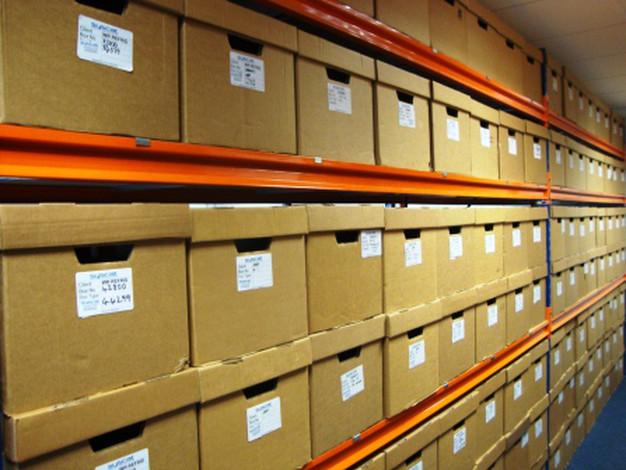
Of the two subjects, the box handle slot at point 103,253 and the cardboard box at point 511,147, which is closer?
the box handle slot at point 103,253

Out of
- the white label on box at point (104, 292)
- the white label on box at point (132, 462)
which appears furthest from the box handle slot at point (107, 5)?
the white label on box at point (132, 462)

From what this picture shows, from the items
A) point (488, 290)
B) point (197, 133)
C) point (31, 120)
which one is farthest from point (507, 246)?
point (31, 120)

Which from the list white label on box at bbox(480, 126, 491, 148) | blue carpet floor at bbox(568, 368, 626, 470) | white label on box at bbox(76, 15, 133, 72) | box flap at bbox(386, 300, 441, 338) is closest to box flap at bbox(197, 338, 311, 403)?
box flap at bbox(386, 300, 441, 338)

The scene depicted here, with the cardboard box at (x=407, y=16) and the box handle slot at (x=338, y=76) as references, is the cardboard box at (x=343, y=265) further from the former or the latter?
the cardboard box at (x=407, y=16)

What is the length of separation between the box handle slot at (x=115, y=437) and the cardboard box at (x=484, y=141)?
1.46 meters

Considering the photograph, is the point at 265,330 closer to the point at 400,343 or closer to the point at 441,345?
the point at 400,343

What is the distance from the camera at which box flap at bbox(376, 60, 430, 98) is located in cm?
130

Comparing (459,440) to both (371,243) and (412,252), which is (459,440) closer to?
(412,252)

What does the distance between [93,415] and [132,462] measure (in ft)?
0.36

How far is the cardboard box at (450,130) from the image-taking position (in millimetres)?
1541

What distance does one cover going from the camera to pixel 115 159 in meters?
0.78

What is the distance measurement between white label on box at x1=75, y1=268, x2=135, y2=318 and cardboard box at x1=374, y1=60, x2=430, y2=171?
Result: 80cm

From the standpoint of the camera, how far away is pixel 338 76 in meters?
1.24

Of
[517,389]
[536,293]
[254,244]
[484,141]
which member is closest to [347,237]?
[254,244]
